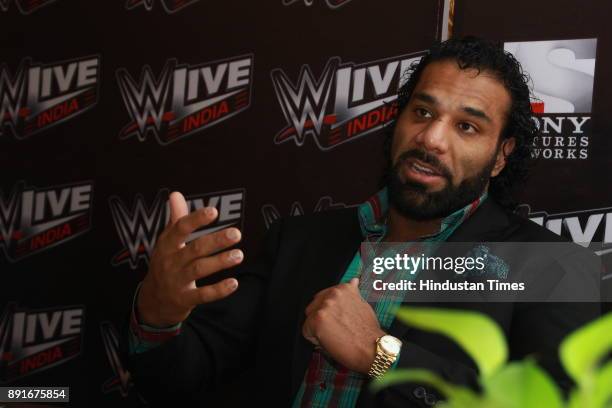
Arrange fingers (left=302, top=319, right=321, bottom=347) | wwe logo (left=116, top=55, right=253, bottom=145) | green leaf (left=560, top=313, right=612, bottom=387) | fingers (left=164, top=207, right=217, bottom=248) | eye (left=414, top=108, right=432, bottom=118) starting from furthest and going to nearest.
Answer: wwe logo (left=116, top=55, right=253, bottom=145)
eye (left=414, top=108, right=432, bottom=118)
fingers (left=302, top=319, right=321, bottom=347)
fingers (left=164, top=207, right=217, bottom=248)
green leaf (left=560, top=313, right=612, bottom=387)

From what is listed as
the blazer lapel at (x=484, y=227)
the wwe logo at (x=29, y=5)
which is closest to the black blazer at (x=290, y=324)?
the blazer lapel at (x=484, y=227)

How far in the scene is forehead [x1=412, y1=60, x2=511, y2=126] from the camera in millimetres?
1854

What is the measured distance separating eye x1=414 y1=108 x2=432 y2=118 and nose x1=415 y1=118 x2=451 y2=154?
4 centimetres

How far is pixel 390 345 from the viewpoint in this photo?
1.48 metres

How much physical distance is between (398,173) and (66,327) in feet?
4.77

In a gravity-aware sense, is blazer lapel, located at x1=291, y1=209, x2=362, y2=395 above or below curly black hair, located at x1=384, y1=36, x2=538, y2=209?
below

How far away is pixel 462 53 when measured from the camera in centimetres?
193

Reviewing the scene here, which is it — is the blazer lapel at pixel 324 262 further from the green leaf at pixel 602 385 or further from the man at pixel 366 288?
the green leaf at pixel 602 385

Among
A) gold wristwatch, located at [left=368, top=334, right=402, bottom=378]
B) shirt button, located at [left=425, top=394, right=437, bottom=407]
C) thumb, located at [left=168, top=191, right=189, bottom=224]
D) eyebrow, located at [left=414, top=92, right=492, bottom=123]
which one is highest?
eyebrow, located at [left=414, top=92, right=492, bottom=123]

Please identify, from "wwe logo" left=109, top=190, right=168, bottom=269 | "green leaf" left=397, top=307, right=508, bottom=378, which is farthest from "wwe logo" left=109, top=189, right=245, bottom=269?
"green leaf" left=397, top=307, right=508, bottom=378

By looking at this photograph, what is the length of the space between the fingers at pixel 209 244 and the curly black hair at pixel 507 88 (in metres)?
0.82

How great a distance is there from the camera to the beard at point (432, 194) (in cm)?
186

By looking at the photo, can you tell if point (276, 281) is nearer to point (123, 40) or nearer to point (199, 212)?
point (199, 212)

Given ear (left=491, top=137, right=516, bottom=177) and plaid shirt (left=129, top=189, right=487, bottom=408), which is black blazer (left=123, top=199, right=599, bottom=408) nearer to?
plaid shirt (left=129, top=189, right=487, bottom=408)
